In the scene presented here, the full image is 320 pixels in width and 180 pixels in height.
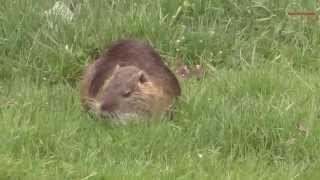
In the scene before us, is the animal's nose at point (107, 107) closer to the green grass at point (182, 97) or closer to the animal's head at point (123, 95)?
the animal's head at point (123, 95)

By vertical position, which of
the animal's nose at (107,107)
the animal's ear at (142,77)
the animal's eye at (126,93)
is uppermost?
the animal's ear at (142,77)

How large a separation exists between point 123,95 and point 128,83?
8 cm

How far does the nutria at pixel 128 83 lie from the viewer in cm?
555

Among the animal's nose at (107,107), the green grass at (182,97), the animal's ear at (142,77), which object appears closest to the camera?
the green grass at (182,97)

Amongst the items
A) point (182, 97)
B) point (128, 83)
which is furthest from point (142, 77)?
point (182, 97)

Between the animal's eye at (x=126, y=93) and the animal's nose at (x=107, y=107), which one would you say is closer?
the animal's nose at (x=107, y=107)

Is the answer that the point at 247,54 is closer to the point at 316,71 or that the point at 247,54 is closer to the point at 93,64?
the point at 316,71

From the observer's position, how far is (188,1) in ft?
23.2

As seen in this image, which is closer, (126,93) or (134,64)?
(126,93)

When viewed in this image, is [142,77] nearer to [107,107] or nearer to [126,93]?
[126,93]

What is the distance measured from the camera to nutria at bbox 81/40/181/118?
555 centimetres

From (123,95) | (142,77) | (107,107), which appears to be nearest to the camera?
(107,107)

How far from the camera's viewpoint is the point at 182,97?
229 inches

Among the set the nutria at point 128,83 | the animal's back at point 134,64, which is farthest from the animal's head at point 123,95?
the animal's back at point 134,64
